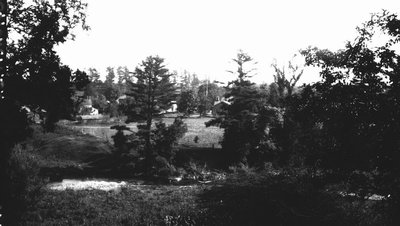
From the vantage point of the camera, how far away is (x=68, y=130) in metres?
47.6

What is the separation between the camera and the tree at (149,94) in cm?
3400

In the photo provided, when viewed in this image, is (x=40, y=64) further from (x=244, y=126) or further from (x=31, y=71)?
(x=244, y=126)

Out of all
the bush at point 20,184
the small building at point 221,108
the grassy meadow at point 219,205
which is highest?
the small building at point 221,108

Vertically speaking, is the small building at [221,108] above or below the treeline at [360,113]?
above

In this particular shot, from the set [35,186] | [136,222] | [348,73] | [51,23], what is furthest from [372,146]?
[35,186]

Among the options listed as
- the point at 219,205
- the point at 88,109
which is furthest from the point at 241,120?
the point at 88,109

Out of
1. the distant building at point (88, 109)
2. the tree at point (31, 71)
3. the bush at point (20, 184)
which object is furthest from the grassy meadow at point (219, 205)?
the distant building at point (88, 109)

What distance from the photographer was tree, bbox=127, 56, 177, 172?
34.0 metres

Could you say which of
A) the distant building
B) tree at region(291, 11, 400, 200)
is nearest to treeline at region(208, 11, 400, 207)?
tree at region(291, 11, 400, 200)

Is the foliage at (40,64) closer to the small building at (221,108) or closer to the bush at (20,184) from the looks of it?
the bush at (20,184)

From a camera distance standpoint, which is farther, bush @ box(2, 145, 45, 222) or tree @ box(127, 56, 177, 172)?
tree @ box(127, 56, 177, 172)

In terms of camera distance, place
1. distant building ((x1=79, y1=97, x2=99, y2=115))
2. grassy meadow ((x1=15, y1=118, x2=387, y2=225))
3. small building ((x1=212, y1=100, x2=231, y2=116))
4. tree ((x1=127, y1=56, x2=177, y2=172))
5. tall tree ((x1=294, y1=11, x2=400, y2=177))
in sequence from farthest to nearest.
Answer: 1. distant building ((x1=79, y1=97, x2=99, y2=115))
2. small building ((x1=212, y1=100, x2=231, y2=116))
3. tree ((x1=127, y1=56, x2=177, y2=172))
4. grassy meadow ((x1=15, y1=118, x2=387, y2=225))
5. tall tree ((x1=294, y1=11, x2=400, y2=177))

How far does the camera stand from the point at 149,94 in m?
34.8

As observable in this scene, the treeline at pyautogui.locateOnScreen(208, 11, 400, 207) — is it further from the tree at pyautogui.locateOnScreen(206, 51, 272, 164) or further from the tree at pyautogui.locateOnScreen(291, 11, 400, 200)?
the tree at pyautogui.locateOnScreen(206, 51, 272, 164)
